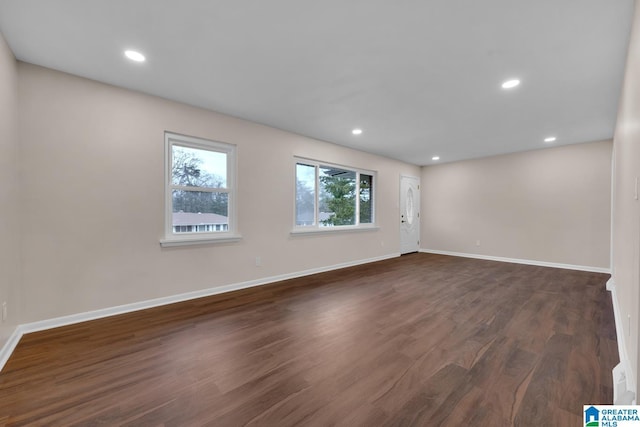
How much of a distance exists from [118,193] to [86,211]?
0.33m

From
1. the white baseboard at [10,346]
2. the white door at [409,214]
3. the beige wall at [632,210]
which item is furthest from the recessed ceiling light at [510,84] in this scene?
the white baseboard at [10,346]

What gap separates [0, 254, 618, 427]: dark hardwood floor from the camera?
4.87ft

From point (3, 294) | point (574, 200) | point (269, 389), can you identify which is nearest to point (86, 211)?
point (3, 294)

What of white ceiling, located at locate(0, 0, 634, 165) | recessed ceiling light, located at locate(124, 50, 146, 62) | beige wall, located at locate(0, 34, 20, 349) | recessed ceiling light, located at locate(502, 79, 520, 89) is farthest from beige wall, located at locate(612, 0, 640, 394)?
beige wall, located at locate(0, 34, 20, 349)

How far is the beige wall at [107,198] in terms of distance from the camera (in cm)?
248

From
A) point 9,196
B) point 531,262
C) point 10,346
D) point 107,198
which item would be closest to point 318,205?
point 107,198

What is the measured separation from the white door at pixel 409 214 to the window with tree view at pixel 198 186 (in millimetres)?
4629

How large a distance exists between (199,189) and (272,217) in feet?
3.83

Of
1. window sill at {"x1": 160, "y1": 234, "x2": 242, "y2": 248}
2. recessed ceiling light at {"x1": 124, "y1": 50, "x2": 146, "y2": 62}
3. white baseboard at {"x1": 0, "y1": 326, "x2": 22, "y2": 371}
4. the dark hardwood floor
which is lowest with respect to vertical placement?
the dark hardwood floor

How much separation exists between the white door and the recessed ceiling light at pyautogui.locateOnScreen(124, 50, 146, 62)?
19.2ft

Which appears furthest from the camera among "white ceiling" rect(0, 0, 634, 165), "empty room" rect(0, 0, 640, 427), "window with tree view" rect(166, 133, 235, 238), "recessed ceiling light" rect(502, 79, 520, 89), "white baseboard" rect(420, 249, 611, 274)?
"white baseboard" rect(420, 249, 611, 274)

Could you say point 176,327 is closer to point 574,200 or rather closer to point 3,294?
point 3,294

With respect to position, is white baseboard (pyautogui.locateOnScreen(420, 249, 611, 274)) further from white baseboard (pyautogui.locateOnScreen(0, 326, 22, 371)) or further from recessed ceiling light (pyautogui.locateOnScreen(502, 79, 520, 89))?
white baseboard (pyautogui.locateOnScreen(0, 326, 22, 371))

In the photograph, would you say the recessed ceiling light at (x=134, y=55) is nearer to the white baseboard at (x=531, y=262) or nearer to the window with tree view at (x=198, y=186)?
the window with tree view at (x=198, y=186)
